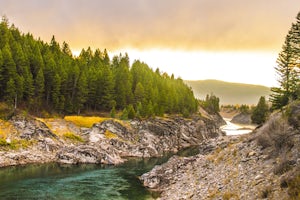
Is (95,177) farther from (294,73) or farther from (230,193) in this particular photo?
(294,73)

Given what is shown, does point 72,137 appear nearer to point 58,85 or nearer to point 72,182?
point 58,85

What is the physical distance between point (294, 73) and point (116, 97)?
68.2m

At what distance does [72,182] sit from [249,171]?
91.8 ft

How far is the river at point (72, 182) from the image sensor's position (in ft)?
123

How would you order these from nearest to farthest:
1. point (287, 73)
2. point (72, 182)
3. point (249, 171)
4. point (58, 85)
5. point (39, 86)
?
point (249, 171)
point (72, 182)
point (287, 73)
point (39, 86)
point (58, 85)

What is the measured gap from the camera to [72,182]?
4478 cm

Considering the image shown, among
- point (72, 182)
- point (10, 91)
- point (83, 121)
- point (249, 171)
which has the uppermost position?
point (10, 91)

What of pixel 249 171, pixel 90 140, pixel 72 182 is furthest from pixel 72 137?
pixel 249 171

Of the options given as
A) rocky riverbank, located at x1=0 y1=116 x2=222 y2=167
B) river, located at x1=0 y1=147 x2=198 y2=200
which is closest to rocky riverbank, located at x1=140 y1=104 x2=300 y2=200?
river, located at x1=0 y1=147 x2=198 y2=200

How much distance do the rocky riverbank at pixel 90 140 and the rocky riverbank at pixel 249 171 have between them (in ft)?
81.1

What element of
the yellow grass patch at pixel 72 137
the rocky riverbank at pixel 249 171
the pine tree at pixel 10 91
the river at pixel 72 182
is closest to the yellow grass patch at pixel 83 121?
the yellow grass patch at pixel 72 137

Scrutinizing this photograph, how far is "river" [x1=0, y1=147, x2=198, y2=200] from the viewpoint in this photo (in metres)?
37.5

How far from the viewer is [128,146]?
79938 mm

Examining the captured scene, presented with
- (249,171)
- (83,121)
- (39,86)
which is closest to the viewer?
(249,171)
